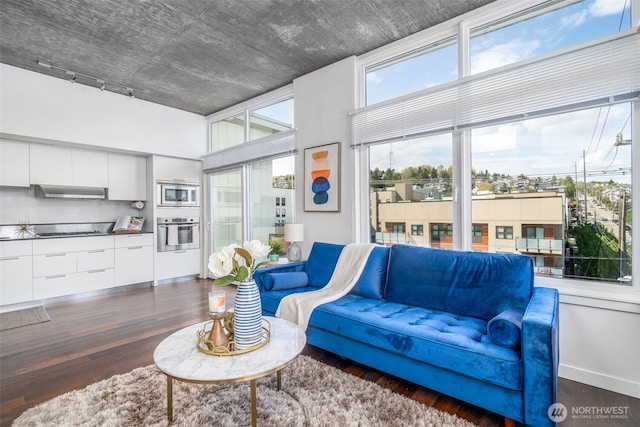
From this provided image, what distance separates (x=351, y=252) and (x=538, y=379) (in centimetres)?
179

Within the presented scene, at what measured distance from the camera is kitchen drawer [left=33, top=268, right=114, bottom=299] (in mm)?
4000

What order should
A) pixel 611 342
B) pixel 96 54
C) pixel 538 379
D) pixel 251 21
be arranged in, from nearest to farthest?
pixel 538 379
pixel 611 342
pixel 251 21
pixel 96 54

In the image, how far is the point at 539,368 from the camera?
153cm

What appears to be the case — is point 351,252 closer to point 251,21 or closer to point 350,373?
point 350,373

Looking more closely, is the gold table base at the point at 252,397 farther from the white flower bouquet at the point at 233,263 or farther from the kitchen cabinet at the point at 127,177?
the kitchen cabinet at the point at 127,177

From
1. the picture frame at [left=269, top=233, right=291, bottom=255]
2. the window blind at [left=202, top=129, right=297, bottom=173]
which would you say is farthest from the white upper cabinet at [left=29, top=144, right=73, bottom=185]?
the picture frame at [left=269, top=233, right=291, bottom=255]

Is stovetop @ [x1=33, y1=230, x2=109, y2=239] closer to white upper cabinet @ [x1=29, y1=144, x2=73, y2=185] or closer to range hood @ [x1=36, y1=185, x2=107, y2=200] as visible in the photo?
range hood @ [x1=36, y1=185, x2=107, y2=200]

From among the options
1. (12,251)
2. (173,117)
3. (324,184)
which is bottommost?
(12,251)

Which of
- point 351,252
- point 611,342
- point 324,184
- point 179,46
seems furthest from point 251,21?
point 611,342

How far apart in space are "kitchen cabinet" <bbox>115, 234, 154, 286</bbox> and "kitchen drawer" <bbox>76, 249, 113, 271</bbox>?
0.10m

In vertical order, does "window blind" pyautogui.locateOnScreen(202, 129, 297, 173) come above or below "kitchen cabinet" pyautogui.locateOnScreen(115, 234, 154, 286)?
above

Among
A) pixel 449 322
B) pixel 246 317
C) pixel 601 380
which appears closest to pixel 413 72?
pixel 449 322

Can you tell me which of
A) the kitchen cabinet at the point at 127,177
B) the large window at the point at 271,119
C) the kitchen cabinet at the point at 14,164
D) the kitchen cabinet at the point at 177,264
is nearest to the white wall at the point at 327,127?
the large window at the point at 271,119

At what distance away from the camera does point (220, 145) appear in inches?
218
